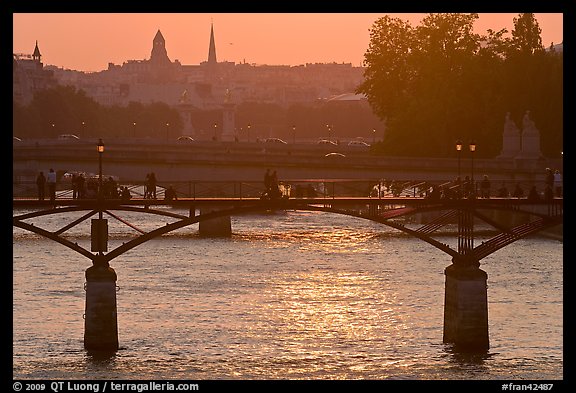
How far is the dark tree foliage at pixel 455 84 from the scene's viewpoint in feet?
335

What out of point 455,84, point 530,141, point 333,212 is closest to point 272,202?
point 333,212

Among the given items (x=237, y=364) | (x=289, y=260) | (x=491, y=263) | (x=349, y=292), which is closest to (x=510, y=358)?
(x=237, y=364)

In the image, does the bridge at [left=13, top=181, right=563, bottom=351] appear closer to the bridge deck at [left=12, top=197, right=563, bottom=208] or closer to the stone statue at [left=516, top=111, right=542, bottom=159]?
the bridge deck at [left=12, top=197, right=563, bottom=208]

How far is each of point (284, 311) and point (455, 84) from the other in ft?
157

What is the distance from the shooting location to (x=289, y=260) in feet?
251

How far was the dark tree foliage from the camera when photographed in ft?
335

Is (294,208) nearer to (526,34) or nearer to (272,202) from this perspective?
(272,202)

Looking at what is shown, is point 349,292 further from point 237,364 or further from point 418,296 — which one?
point 237,364

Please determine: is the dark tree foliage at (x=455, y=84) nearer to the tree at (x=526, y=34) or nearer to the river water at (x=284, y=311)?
the tree at (x=526, y=34)
